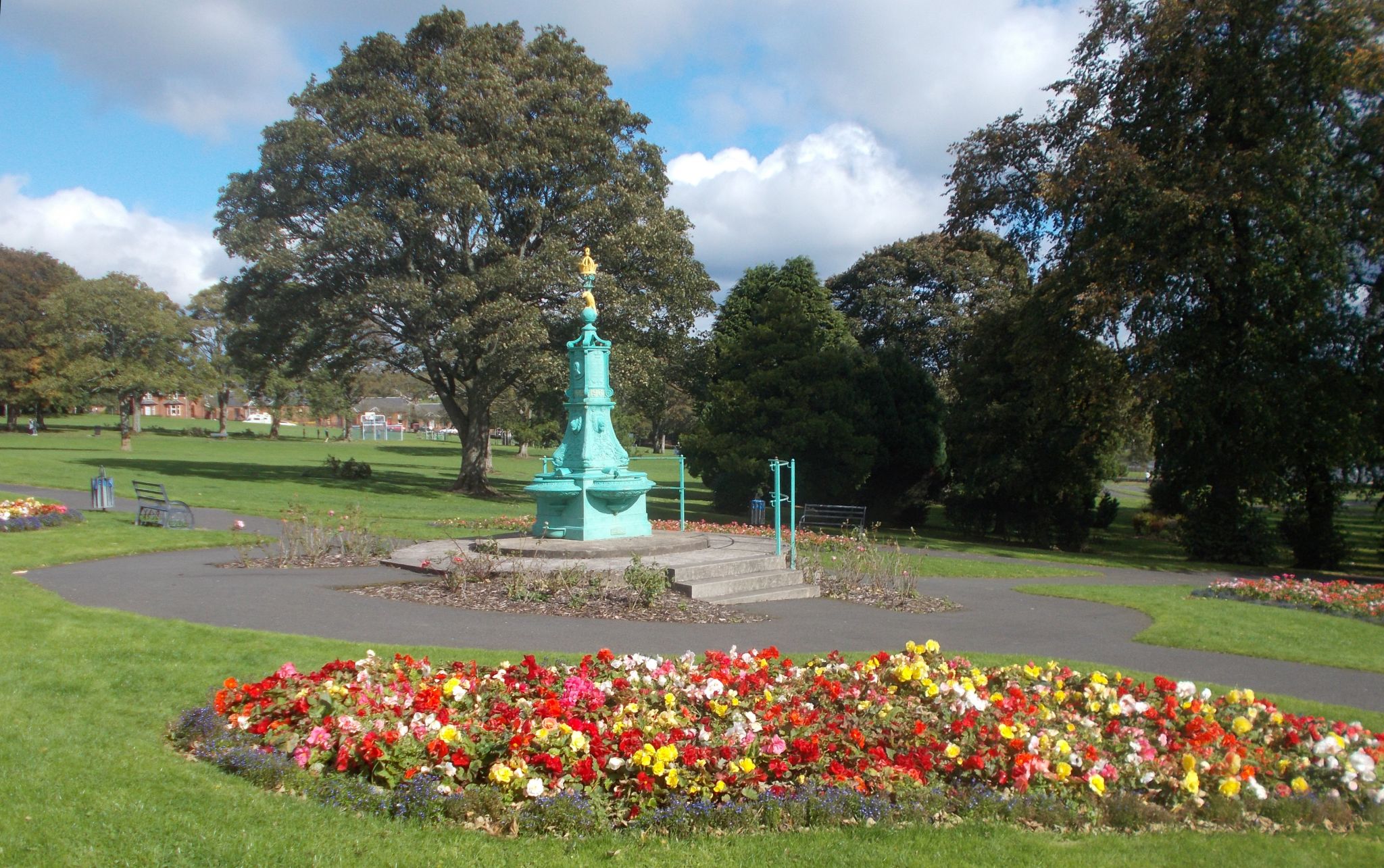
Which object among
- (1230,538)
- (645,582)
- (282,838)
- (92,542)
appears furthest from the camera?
(1230,538)

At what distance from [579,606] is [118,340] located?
54.7m

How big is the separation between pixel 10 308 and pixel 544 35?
47.8 m

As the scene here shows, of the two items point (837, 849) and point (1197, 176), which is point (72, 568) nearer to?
point (837, 849)

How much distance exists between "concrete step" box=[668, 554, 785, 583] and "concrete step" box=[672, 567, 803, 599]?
0.05m

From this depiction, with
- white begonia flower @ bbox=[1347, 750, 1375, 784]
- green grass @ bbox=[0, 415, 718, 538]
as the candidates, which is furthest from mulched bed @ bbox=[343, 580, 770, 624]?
green grass @ bbox=[0, 415, 718, 538]

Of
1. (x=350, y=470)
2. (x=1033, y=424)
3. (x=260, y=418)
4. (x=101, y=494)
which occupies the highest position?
(x=260, y=418)

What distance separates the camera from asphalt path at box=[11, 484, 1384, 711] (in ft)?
29.3

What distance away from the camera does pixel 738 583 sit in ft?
40.1

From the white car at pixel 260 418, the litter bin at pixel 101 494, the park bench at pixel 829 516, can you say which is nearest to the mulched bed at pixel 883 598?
the park bench at pixel 829 516

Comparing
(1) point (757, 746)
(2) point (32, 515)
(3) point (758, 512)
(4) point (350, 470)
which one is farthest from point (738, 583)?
(4) point (350, 470)

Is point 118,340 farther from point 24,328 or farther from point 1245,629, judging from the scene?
point 1245,629

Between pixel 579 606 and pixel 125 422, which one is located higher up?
pixel 125 422

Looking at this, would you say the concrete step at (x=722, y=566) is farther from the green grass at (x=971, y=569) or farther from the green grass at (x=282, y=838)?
the green grass at (x=282, y=838)

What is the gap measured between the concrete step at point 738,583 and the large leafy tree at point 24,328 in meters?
57.8
